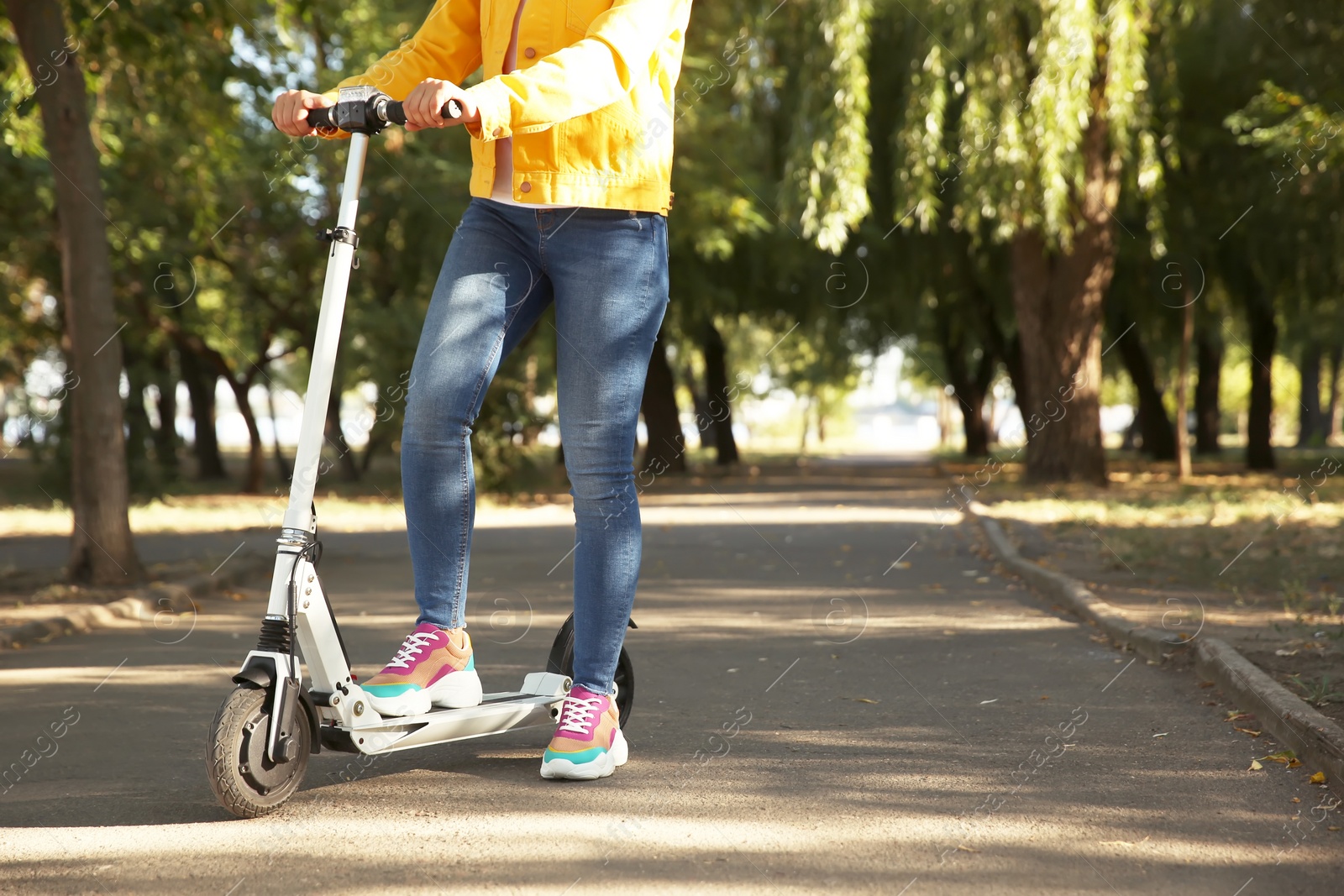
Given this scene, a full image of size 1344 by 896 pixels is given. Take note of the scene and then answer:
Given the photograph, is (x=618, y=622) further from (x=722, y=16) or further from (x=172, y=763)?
(x=722, y=16)

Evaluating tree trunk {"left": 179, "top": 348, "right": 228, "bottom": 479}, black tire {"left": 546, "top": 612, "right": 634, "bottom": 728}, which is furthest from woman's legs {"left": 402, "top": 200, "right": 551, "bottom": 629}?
tree trunk {"left": 179, "top": 348, "right": 228, "bottom": 479}

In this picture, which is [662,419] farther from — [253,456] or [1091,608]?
[1091,608]

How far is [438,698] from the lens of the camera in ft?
11.4

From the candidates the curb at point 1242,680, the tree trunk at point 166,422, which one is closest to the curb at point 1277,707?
the curb at point 1242,680

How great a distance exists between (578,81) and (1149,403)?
27.0m

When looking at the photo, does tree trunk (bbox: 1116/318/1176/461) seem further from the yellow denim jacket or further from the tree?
the yellow denim jacket

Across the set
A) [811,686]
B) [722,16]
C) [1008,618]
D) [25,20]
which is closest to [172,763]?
[811,686]

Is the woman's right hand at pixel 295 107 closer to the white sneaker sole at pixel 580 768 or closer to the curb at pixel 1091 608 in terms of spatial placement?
the white sneaker sole at pixel 580 768

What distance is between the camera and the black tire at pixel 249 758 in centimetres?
298

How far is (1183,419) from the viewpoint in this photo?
20.8 m

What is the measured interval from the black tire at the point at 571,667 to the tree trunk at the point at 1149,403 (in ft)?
76.4

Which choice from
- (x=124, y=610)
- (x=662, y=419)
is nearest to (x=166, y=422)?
(x=662, y=419)

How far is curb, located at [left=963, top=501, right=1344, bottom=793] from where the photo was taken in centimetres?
359

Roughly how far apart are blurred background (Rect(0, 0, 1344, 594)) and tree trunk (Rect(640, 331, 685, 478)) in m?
0.07
